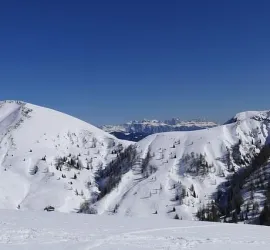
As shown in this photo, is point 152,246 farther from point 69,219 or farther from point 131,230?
point 69,219

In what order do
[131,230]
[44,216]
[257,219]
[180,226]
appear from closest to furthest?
[131,230], [180,226], [44,216], [257,219]

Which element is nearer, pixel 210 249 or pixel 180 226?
pixel 210 249

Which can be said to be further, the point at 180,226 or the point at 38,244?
the point at 180,226

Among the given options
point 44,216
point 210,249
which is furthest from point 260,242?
point 44,216

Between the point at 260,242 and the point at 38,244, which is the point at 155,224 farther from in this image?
the point at 38,244

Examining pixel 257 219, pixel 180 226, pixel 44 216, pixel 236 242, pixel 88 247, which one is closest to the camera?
pixel 88 247

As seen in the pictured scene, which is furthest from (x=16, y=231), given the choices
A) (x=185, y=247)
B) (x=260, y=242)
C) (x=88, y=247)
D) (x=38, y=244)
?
(x=260, y=242)
